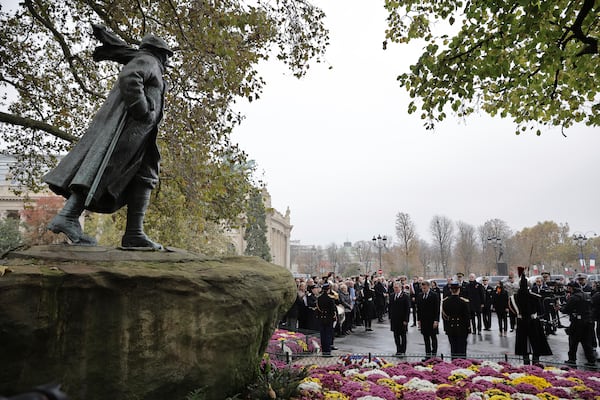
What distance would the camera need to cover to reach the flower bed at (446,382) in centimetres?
518

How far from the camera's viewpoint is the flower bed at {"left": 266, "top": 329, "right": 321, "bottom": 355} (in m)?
8.88

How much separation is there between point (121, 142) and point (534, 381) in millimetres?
6635

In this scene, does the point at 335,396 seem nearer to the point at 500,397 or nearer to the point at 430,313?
the point at 500,397

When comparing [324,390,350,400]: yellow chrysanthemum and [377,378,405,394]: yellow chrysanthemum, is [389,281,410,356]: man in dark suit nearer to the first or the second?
[377,378,405,394]: yellow chrysanthemum

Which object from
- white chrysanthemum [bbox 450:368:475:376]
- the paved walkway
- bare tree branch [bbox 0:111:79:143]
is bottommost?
the paved walkway

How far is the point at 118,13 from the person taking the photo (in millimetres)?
10398

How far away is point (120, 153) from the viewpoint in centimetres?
421

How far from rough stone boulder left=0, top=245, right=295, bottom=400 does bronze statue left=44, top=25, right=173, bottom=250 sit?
479 mm

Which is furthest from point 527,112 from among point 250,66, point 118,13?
point 118,13

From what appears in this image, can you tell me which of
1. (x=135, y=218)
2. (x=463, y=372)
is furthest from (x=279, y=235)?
(x=135, y=218)

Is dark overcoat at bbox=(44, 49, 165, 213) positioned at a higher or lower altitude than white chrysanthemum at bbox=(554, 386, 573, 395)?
higher

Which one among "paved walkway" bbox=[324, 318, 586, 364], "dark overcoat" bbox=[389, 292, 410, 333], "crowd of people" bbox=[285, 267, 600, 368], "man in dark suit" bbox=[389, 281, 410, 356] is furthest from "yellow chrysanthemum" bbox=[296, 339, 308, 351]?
"dark overcoat" bbox=[389, 292, 410, 333]

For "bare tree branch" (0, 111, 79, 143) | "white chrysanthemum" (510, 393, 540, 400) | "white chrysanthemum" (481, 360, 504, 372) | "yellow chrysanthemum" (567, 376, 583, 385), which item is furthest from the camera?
"bare tree branch" (0, 111, 79, 143)

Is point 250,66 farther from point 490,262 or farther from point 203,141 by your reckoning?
point 490,262
